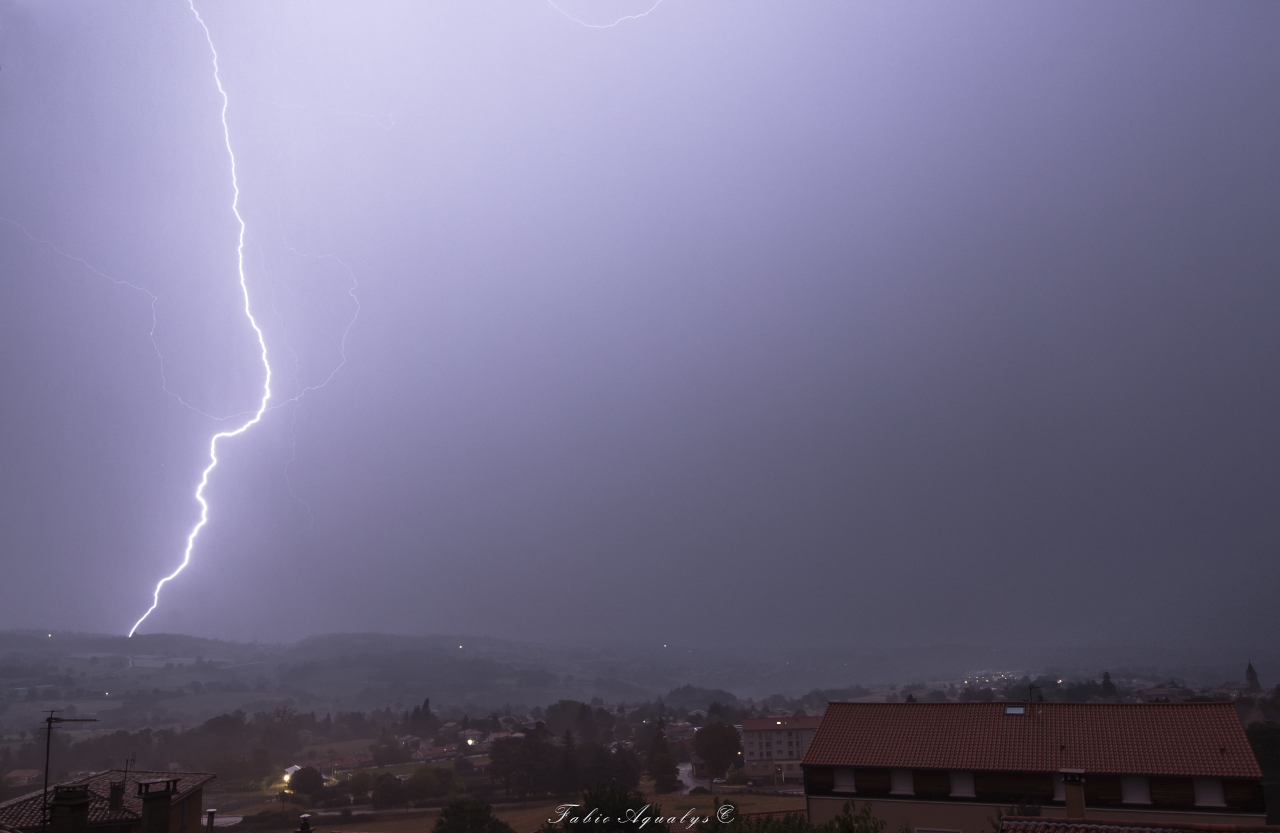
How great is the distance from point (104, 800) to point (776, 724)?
132 ft

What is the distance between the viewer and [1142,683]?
101 metres

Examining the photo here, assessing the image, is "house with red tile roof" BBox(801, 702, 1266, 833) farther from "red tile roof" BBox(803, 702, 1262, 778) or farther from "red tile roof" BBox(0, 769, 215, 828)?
"red tile roof" BBox(0, 769, 215, 828)

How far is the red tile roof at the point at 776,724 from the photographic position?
45.0 meters

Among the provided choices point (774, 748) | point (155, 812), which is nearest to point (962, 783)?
point (155, 812)

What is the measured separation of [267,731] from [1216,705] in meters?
61.6

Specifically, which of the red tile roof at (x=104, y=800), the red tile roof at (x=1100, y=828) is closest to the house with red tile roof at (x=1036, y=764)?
the red tile roof at (x=1100, y=828)

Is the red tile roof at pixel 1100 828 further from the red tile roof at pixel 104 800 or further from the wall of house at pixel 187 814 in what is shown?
the wall of house at pixel 187 814

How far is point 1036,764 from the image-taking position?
15039 millimetres

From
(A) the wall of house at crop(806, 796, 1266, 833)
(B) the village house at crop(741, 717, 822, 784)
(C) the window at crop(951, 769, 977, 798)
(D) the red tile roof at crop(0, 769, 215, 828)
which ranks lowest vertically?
(B) the village house at crop(741, 717, 822, 784)

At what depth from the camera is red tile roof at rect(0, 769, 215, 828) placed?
11367mm

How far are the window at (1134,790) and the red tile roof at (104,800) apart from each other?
1656 cm

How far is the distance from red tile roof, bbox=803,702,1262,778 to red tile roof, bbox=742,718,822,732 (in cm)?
2924

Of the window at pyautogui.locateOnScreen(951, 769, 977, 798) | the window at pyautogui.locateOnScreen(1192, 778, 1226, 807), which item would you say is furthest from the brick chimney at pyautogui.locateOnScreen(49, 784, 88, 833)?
the window at pyautogui.locateOnScreen(1192, 778, 1226, 807)

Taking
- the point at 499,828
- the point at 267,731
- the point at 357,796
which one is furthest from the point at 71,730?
the point at 499,828
